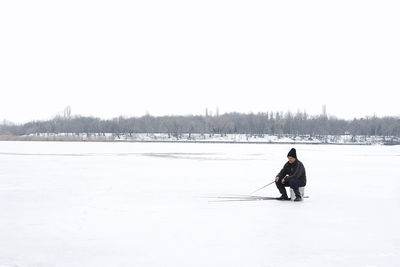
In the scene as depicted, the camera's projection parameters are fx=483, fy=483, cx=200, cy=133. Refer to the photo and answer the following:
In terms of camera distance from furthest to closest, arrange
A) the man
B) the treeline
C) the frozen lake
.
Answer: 1. the treeline
2. the man
3. the frozen lake

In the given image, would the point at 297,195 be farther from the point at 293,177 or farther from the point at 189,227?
the point at 189,227

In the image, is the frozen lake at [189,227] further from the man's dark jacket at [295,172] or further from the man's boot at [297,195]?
the man's dark jacket at [295,172]

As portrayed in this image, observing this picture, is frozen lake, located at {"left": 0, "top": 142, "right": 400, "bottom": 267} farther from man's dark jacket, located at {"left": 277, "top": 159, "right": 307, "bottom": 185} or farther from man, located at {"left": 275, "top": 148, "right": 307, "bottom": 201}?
man's dark jacket, located at {"left": 277, "top": 159, "right": 307, "bottom": 185}

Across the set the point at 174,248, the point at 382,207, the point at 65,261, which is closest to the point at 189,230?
the point at 174,248

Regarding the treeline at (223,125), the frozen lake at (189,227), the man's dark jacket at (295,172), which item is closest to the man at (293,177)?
the man's dark jacket at (295,172)

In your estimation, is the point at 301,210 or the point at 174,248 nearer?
the point at 174,248

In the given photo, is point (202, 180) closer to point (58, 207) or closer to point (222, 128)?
point (58, 207)

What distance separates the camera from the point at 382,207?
9383 mm

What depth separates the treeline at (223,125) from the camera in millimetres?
117000

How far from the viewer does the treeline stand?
11700cm

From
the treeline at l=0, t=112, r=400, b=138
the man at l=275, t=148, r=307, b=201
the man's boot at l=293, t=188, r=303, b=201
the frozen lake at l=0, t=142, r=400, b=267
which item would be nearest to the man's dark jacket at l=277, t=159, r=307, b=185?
the man at l=275, t=148, r=307, b=201

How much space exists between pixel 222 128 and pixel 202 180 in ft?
353

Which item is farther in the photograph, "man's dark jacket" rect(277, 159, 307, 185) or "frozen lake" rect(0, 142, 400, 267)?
"man's dark jacket" rect(277, 159, 307, 185)

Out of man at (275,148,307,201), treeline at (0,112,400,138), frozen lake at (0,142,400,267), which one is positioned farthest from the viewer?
treeline at (0,112,400,138)
